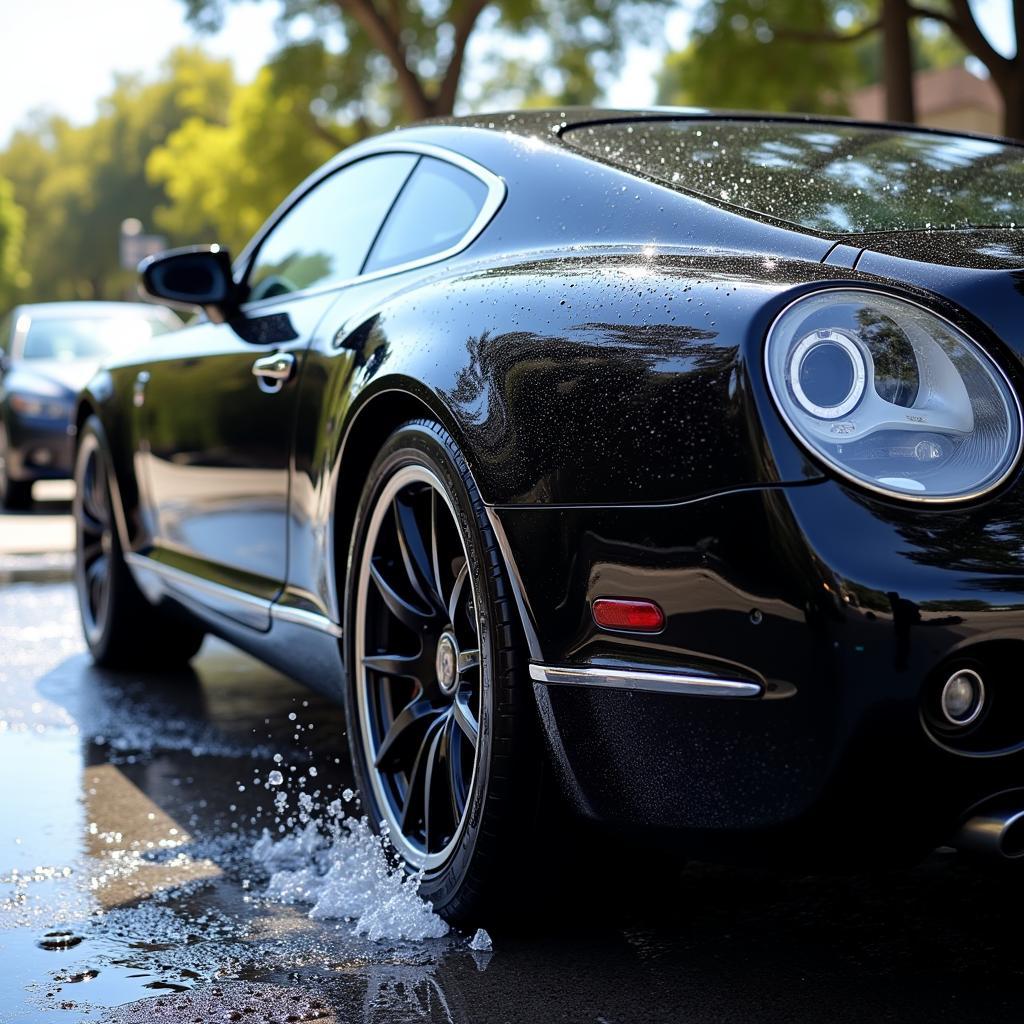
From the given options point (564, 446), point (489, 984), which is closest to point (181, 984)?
point (489, 984)

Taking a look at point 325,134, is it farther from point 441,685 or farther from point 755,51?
point 441,685

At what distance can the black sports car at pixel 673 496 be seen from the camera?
7.11ft

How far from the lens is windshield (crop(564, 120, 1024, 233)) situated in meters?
2.71

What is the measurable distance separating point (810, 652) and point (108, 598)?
3.74 m

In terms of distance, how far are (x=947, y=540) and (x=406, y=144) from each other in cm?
212

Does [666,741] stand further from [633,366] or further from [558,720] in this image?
[633,366]

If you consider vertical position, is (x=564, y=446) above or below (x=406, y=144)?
below

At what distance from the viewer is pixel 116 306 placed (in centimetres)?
1482

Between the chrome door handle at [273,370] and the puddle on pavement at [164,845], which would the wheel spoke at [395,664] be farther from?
the chrome door handle at [273,370]

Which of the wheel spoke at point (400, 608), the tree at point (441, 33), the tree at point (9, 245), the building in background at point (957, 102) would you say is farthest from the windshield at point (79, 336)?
Answer: the tree at point (9, 245)

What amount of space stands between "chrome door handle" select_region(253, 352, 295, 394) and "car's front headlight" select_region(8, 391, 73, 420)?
31.3 ft

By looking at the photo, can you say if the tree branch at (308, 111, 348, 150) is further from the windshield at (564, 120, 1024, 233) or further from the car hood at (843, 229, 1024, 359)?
the car hood at (843, 229, 1024, 359)

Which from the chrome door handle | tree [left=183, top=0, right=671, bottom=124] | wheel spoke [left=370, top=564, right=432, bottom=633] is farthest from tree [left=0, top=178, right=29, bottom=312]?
wheel spoke [left=370, top=564, right=432, bottom=633]

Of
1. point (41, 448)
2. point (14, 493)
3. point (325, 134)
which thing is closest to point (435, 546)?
point (41, 448)
